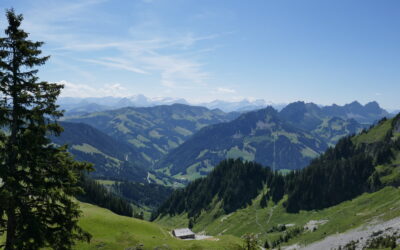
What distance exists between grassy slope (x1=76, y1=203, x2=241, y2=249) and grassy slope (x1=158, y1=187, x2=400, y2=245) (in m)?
72.7

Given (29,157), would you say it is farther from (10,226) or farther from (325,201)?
(325,201)

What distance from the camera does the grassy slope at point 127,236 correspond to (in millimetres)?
61000

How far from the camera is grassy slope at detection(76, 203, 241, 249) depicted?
6100 centimetres

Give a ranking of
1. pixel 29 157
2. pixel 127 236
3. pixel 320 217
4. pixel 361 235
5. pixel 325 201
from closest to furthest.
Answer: pixel 29 157, pixel 127 236, pixel 361 235, pixel 320 217, pixel 325 201

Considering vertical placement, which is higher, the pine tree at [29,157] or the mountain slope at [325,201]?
the pine tree at [29,157]

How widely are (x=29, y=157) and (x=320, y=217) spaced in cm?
15824

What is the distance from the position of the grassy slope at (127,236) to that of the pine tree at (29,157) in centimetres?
4136

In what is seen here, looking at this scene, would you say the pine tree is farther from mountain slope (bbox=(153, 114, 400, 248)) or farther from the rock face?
mountain slope (bbox=(153, 114, 400, 248))

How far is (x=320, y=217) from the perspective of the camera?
515 ft

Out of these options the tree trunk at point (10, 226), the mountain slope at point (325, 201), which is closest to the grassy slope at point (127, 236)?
the tree trunk at point (10, 226)

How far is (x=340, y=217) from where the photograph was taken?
141 meters

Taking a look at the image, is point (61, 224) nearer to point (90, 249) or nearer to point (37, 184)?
point (37, 184)

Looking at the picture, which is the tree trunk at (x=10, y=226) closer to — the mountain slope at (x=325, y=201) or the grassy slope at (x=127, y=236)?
the grassy slope at (x=127, y=236)

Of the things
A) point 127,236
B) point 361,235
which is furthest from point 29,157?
point 361,235
